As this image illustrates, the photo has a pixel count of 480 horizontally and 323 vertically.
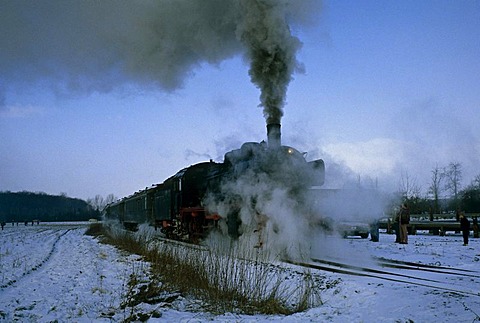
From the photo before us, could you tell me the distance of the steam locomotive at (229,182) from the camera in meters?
11.9

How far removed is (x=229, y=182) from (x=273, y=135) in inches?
84.2

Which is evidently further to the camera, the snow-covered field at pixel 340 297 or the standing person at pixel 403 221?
the standing person at pixel 403 221

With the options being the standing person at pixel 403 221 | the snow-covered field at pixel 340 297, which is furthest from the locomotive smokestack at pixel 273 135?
the standing person at pixel 403 221

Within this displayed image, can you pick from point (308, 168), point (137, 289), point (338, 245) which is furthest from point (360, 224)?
point (137, 289)

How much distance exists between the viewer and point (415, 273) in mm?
8133

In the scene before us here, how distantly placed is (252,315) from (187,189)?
12.8m

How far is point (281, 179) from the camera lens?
1162 centimetres

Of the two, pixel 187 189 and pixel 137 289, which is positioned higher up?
pixel 187 189

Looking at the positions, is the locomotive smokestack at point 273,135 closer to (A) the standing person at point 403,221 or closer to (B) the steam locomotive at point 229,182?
(B) the steam locomotive at point 229,182

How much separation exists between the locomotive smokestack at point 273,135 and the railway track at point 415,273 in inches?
160

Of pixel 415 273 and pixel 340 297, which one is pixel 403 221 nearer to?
pixel 415 273

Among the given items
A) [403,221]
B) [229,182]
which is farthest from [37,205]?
[403,221]

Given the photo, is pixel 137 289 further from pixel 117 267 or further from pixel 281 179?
pixel 281 179

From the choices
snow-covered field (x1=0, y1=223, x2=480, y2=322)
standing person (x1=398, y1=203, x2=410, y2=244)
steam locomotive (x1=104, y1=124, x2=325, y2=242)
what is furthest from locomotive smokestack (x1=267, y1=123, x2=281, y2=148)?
standing person (x1=398, y1=203, x2=410, y2=244)
